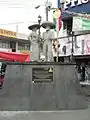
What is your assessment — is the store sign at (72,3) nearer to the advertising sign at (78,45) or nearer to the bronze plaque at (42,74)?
the advertising sign at (78,45)

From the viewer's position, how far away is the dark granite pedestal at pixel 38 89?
8.61 metres

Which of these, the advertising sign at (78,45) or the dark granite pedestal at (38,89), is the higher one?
the advertising sign at (78,45)

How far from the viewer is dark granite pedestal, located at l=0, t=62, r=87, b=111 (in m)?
8.61

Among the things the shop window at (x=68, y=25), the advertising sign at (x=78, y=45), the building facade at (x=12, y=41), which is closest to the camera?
the advertising sign at (x=78, y=45)

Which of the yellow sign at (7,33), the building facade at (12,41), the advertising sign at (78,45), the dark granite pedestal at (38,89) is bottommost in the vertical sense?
the dark granite pedestal at (38,89)

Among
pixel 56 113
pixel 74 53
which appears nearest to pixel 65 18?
pixel 74 53

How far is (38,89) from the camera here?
863 cm

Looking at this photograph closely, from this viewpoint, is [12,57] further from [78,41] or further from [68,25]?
[68,25]

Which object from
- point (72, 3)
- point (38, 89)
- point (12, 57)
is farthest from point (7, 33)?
point (38, 89)

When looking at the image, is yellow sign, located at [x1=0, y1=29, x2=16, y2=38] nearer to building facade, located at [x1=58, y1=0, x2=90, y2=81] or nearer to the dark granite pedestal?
building facade, located at [x1=58, y1=0, x2=90, y2=81]

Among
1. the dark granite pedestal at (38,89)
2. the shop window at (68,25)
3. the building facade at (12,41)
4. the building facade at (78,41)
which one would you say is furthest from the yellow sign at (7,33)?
the dark granite pedestal at (38,89)

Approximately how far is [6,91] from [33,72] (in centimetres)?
80

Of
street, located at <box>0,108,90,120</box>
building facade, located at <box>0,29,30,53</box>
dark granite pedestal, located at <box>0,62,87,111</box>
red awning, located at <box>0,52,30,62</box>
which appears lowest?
street, located at <box>0,108,90,120</box>

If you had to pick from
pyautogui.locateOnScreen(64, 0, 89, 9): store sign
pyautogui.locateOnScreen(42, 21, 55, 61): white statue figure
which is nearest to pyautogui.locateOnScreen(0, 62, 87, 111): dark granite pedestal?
pyautogui.locateOnScreen(42, 21, 55, 61): white statue figure
